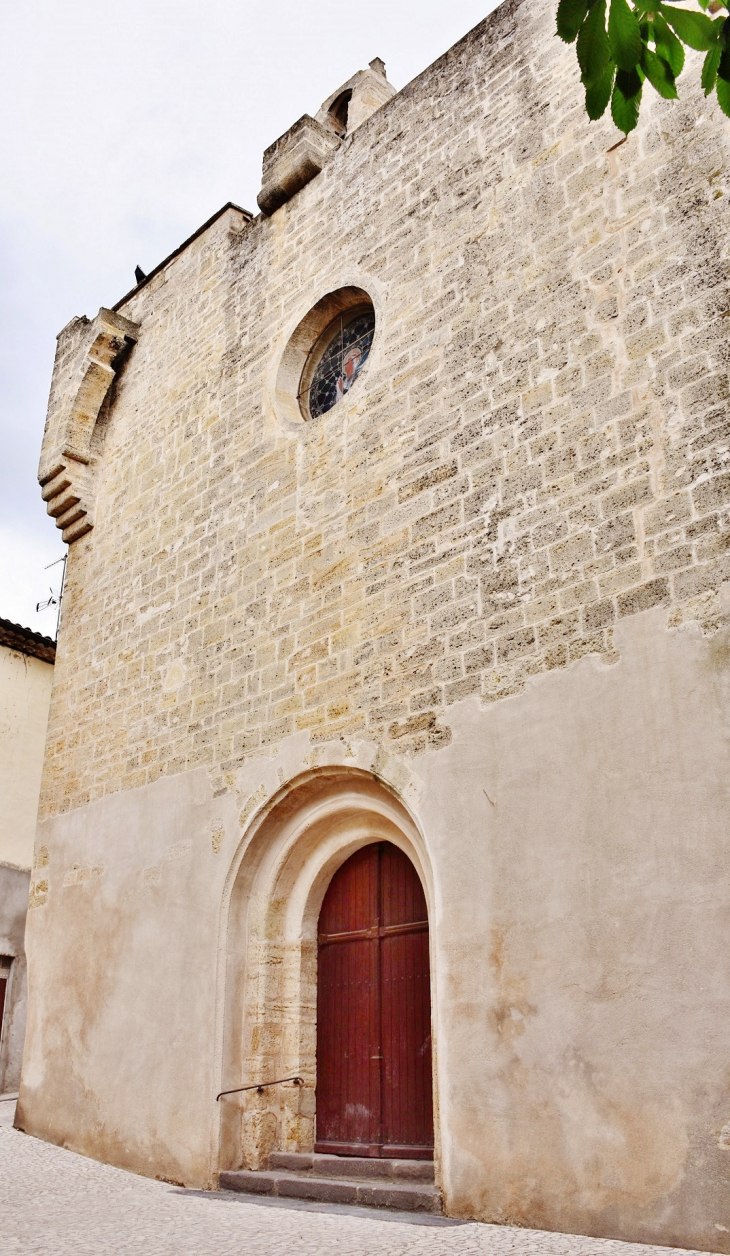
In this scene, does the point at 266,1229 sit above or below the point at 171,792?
below

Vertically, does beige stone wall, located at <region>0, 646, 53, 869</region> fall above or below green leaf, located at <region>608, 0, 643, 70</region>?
above

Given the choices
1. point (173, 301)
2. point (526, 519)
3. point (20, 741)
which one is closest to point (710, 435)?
point (526, 519)

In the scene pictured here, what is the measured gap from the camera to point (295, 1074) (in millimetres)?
5379

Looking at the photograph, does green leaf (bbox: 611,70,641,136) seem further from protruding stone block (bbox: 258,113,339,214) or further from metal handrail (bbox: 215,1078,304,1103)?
protruding stone block (bbox: 258,113,339,214)

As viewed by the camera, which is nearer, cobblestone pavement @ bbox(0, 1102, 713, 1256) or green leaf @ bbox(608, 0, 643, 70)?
green leaf @ bbox(608, 0, 643, 70)

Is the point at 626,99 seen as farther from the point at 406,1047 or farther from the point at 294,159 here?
the point at 294,159

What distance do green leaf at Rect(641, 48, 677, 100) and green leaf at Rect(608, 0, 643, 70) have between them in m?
0.06

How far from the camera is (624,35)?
1.89m

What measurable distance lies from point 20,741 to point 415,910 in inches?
295

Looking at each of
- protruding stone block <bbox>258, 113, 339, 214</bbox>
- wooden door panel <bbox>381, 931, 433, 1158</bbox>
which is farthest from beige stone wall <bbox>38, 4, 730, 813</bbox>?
wooden door panel <bbox>381, 931, 433, 1158</bbox>

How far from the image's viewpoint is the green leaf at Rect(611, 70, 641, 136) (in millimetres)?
1951

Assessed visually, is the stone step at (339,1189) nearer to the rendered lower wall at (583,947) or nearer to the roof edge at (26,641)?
the rendered lower wall at (583,947)

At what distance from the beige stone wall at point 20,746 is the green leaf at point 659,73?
10483mm

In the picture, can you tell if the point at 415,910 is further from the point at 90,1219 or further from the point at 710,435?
the point at 710,435
